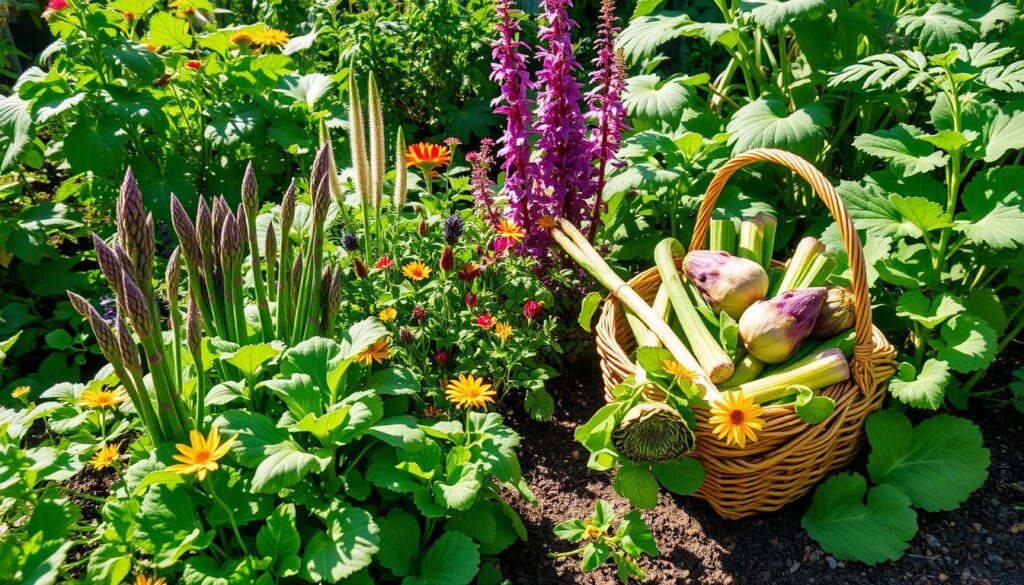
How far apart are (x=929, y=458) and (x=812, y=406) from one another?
2.09ft

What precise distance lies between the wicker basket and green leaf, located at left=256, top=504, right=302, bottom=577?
2.98 ft

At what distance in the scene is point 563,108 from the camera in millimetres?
2387

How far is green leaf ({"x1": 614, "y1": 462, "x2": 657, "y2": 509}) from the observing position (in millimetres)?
1861

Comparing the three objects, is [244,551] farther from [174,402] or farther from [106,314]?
[106,314]

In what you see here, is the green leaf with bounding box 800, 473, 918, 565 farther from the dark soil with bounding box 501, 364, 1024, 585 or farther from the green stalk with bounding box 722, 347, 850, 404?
the green stalk with bounding box 722, 347, 850, 404

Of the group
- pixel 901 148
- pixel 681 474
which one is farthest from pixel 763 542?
pixel 901 148

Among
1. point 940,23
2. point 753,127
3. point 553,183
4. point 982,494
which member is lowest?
point 982,494

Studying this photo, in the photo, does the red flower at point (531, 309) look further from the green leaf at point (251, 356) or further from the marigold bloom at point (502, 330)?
the green leaf at point (251, 356)

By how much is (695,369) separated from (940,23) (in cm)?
156

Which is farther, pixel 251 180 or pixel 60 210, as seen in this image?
pixel 60 210

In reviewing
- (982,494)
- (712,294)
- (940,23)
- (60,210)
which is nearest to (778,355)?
(712,294)

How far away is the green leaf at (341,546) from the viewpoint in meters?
1.48

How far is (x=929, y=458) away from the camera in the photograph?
6.82 feet

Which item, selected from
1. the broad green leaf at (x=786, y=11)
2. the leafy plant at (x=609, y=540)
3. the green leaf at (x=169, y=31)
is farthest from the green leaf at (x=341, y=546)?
the green leaf at (x=169, y=31)
